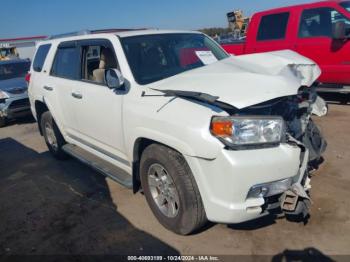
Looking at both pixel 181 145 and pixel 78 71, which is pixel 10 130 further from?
pixel 181 145

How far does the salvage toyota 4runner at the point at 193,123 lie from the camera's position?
263cm

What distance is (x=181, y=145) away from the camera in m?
2.77

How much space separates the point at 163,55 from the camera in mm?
3906

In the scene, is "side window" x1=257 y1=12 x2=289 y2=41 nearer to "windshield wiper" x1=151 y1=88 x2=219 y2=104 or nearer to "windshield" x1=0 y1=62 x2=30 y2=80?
"windshield wiper" x1=151 y1=88 x2=219 y2=104

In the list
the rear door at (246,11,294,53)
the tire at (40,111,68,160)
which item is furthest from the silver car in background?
the rear door at (246,11,294,53)

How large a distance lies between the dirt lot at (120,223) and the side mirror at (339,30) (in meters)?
2.54

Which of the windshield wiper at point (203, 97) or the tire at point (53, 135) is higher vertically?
the windshield wiper at point (203, 97)

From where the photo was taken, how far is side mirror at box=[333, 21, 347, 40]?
22.2 feet

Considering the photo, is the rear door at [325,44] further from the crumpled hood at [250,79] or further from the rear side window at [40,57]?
the rear side window at [40,57]

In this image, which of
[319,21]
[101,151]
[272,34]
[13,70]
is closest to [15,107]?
[13,70]

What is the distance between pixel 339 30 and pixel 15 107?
7853mm

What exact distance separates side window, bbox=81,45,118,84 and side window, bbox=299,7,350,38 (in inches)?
204

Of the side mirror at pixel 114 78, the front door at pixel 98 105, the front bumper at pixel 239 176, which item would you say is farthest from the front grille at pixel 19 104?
the front bumper at pixel 239 176

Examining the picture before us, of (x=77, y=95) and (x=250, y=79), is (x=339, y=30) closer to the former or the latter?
(x=250, y=79)
